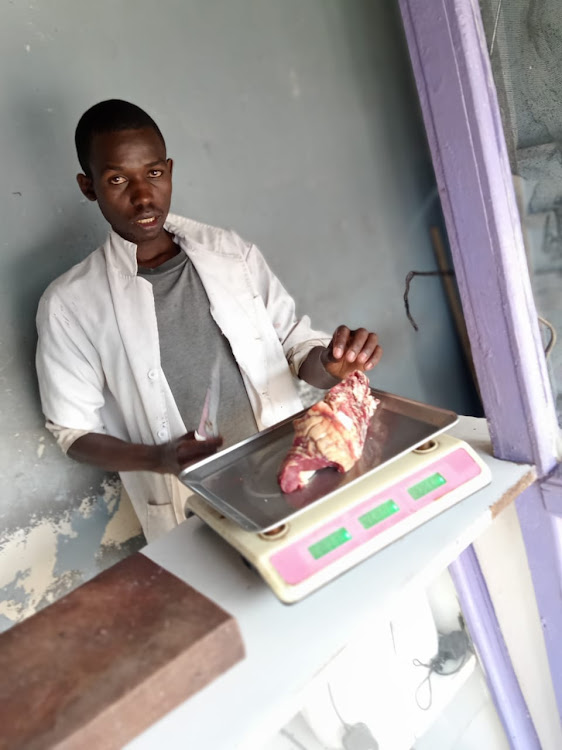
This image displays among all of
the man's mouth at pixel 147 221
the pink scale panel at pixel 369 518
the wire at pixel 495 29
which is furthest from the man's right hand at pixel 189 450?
the wire at pixel 495 29

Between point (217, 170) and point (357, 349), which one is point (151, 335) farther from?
point (217, 170)

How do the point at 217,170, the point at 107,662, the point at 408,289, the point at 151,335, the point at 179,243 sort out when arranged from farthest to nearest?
1. the point at 408,289
2. the point at 217,170
3. the point at 179,243
4. the point at 151,335
5. the point at 107,662

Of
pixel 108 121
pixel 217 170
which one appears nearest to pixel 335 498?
pixel 108 121

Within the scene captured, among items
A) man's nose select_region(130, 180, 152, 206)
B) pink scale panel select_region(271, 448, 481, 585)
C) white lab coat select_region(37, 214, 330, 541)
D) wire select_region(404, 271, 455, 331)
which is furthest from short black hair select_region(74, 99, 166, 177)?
wire select_region(404, 271, 455, 331)

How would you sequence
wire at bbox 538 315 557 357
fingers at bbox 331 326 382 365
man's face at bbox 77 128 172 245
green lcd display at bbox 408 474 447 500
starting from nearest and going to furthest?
1. green lcd display at bbox 408 474 447 500
2. wire at bbox 538 315 557 357
3. fingers at bbox 331 326 382 365
4. man's face at bbox 77 128 172 245

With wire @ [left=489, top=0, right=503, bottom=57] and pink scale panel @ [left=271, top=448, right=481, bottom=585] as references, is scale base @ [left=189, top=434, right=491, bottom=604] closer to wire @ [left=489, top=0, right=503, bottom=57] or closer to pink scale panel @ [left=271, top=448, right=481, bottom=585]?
pink scale panel @ [left=271, top=448, right=481, bottom=585]

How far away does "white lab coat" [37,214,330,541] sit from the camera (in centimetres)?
134

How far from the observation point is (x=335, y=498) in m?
0.83

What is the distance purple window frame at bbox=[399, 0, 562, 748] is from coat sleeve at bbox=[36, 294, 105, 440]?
86cm

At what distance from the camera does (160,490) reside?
149 cm

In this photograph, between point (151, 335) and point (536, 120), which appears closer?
point (536, 120)

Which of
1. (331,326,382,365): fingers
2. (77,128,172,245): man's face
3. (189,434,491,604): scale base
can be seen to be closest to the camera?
(189,434,491,604): scale base

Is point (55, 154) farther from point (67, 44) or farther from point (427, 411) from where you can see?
point (427, 411)

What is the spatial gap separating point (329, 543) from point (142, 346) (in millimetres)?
765
